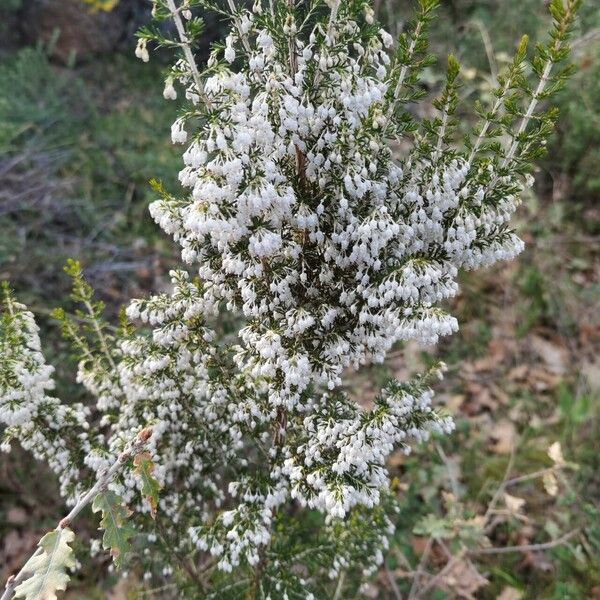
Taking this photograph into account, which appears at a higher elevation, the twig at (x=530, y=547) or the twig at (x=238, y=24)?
the twig at (x=238, y=24)

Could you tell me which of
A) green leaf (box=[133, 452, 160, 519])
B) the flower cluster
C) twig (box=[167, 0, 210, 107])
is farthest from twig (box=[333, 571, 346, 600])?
twig (box=[167, 0, 210, 107])

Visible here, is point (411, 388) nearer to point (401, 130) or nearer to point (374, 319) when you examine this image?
point (374, 319)

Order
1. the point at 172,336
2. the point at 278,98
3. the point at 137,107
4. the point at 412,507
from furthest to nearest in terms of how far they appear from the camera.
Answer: the point at 137,107
the point at 412,507
the point at 172,336
the point at 278,98

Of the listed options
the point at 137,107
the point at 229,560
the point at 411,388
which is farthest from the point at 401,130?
the point at 137,107

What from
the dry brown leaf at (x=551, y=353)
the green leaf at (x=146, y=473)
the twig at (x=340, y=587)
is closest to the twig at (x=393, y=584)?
the twig at (x=340, y=587)

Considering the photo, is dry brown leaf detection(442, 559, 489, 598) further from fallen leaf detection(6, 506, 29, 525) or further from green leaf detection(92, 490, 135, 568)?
fallen leaf detection(6, 506, 29, 525)

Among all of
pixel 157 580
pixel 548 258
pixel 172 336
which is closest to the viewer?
pixel 172 336

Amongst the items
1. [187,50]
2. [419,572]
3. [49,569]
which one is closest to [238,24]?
[187,50]

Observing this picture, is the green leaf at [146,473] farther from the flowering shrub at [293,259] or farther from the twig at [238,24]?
the twig at [238,24]
